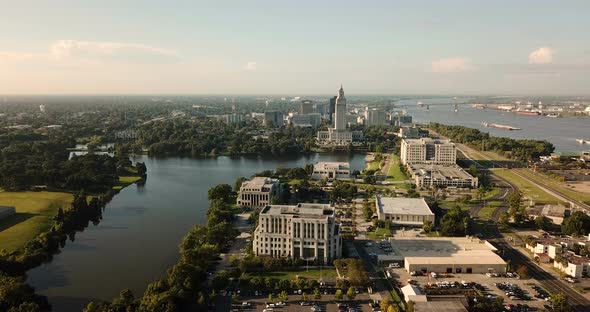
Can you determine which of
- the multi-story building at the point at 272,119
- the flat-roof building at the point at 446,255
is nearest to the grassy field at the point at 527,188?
the flat-roof building at the point at 446,255

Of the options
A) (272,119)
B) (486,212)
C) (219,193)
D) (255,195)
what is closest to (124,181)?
(219,193)

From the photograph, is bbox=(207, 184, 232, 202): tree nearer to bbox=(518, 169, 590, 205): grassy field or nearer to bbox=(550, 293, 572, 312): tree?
bbox=(550, 293, 572, 312): tree

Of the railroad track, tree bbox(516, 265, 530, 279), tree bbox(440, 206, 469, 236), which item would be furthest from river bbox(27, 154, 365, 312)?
the railroad track

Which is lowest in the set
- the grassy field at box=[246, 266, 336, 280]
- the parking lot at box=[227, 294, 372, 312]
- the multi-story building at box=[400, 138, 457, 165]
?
the parking lot at box=[227, 294, 372, 312]

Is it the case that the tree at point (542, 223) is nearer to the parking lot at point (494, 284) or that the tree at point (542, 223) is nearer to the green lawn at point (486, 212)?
the green lawn at point (486, 212)

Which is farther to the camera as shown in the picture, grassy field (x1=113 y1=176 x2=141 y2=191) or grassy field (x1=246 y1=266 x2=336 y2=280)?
grassy field (x1=113 y1=176 x2=141 y2=191)

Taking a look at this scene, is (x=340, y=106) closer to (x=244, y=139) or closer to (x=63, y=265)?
(x=244, y=139)

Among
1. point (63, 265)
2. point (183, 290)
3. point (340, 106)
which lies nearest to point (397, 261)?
Answer: point (183, 290)
